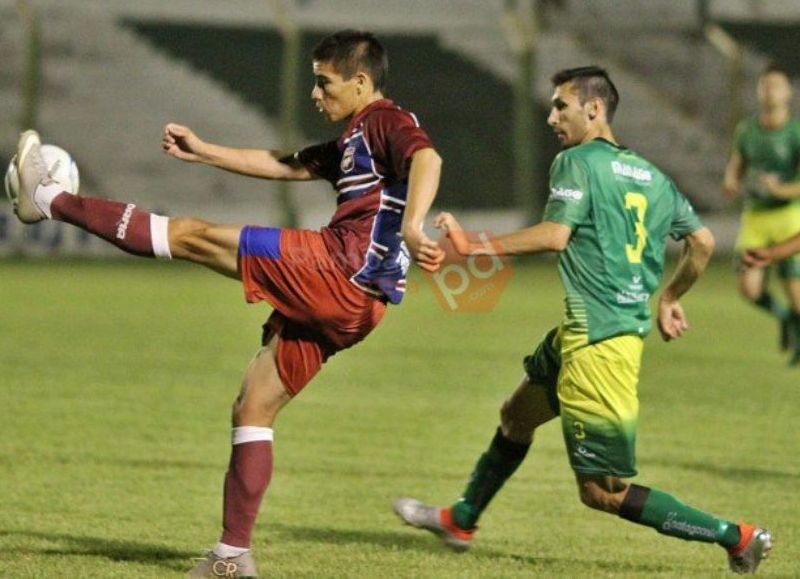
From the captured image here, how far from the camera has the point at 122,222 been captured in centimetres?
601

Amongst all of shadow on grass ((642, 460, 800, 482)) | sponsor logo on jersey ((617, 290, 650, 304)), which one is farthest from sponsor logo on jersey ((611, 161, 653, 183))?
shadow on grass ((642, 460, 800, 482))

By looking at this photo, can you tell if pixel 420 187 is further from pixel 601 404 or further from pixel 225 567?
pixel 225 567

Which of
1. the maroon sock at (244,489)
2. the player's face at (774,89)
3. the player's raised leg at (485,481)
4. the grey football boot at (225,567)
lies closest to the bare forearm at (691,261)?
the player's raised leg at (485,481)

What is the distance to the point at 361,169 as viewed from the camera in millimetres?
6148

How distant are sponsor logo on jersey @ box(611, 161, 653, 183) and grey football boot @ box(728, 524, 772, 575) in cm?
128

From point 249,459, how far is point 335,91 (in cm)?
133

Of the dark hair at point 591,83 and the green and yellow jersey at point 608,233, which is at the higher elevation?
the dark hair at point 591,83

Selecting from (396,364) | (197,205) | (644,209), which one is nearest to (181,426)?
(396,364)

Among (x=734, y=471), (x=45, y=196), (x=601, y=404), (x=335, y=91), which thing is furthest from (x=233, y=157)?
(x=734, y=471)

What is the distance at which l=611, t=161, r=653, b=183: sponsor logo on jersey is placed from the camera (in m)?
6.12

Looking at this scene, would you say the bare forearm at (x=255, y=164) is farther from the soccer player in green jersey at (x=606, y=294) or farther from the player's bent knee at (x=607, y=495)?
the player's bent knee at (x=607, y=495)

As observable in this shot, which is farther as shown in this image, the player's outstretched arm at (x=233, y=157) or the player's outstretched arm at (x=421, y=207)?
the player's outstretched arm at (x=233, y=157)

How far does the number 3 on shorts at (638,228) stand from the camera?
6.18m

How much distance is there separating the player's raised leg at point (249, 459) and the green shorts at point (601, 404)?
3.33 ft
